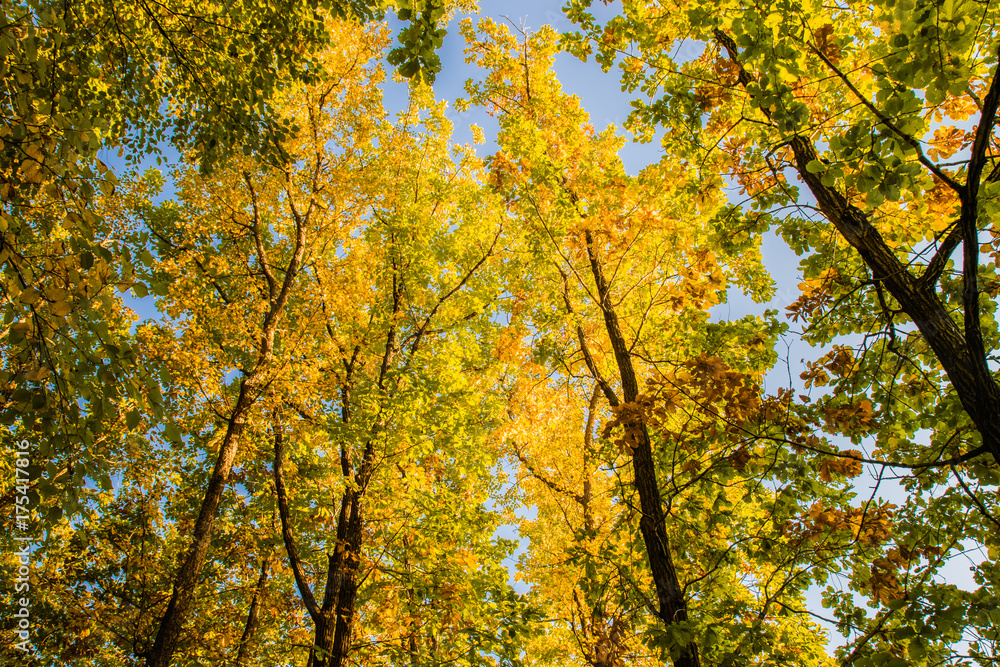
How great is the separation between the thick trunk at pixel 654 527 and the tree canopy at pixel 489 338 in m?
0.03

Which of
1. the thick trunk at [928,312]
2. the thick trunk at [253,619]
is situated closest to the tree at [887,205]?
the thick trunk at [928,312]

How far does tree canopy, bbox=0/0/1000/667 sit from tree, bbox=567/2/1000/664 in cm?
3

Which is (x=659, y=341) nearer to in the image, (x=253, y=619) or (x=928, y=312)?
(x=928, y=312)

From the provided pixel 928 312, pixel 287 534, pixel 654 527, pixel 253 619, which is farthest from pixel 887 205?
pixel 253 619

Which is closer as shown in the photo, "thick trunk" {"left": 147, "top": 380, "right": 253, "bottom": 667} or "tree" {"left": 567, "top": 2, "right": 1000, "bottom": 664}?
"tree" {"left": 567, "top": 2, "right": 1000, "bottom": 664}

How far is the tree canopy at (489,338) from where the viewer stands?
7.17ft

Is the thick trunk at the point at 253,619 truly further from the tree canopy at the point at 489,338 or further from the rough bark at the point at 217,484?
the rough bark at the point at 217,484

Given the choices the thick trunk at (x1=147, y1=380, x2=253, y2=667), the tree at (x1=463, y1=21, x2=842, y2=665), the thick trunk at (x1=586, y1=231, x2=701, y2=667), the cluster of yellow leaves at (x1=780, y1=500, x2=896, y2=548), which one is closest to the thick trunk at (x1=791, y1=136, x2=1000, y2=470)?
the tree at (x1=463, y1=21, x2=842, y2=665)

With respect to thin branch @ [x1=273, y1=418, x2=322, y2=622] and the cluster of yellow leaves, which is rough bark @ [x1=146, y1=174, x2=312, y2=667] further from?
the cluster of yellow leaves

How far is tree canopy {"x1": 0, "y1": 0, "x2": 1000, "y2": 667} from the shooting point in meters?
2.19

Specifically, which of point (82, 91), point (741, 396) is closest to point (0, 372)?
point (741, 396)

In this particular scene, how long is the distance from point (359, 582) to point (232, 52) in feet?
20.1

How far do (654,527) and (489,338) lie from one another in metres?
4.47

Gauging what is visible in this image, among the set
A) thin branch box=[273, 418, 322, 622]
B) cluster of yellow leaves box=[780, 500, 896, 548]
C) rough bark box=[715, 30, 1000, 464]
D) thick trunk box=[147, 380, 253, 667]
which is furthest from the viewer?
thin branch box=[273, 418, 322, 622]
